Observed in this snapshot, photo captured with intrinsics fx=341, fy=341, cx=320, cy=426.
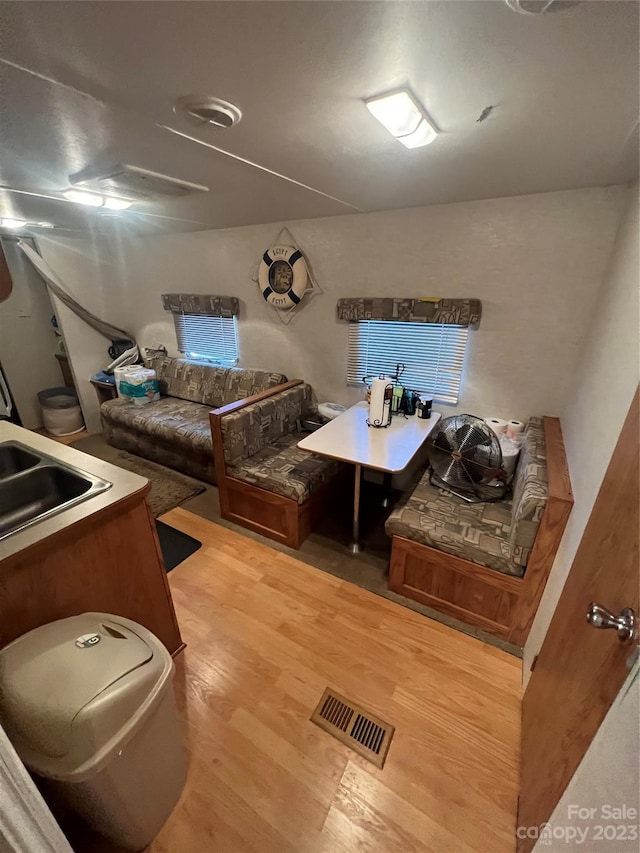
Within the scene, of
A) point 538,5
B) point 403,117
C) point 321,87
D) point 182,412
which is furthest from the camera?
point 182,412

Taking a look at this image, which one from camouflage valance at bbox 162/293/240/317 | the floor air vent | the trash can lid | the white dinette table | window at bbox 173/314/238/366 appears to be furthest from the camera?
window at bbox 173/314/238/366

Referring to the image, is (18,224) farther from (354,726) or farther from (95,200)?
(354,726)

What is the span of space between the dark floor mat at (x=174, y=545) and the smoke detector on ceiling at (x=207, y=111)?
218 centimetres

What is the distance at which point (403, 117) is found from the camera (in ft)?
3.49

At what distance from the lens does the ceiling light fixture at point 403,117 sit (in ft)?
3.21

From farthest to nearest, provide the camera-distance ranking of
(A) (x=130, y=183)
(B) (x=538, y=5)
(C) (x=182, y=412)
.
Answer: (C) (x=182, y=412) → (A) (x=130, y=183) → (B) (x=538, y=5)

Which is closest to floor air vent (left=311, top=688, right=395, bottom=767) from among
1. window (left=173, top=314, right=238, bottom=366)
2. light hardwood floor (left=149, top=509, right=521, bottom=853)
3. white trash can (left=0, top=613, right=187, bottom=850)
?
light hardwood floor (left=149, top=509, right=521, bottom=853)

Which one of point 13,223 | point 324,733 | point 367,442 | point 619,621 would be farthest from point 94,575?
point 13,223

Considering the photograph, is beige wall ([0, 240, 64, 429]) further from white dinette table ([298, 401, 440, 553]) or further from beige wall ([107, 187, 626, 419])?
white dinette table ([298, 401, 440, 553])

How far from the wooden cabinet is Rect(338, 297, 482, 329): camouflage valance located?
1.89 m

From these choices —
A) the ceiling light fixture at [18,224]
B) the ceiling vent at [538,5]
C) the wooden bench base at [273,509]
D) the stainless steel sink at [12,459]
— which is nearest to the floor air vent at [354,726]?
the wooden bench base at [273,509]

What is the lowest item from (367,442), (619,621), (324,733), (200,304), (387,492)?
(324,733)

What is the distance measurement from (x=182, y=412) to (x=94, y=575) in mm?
2308

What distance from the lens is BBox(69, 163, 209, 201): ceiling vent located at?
1.63 meters
